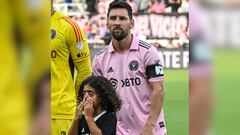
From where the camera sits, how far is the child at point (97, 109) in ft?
12.0

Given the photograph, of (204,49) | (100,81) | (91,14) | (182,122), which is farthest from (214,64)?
(91,14)

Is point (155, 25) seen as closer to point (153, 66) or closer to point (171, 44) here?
point (171, 44)

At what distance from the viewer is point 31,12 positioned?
36.8 inches

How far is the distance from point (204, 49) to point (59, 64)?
2926mm

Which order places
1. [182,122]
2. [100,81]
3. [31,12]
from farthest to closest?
1. [182,122]
2. [100,81]
3. [31,12]

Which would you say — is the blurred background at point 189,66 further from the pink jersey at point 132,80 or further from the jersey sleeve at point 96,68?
the jersey sleeve at point 96,68

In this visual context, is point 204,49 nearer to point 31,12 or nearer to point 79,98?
point 31,12

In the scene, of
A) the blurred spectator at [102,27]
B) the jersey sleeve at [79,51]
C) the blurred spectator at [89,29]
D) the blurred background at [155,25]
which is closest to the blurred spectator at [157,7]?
the blurred background at [155,25]

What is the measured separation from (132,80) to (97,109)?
0.86 ft

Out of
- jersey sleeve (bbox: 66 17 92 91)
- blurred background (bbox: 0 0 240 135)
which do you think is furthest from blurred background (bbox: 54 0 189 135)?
blurred background (bbox: 0 0 240 135)

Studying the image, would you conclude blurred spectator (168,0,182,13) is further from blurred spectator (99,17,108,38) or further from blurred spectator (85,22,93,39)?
blurred spectator (85,22,93,39)

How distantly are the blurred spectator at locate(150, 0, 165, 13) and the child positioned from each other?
13.3 metres

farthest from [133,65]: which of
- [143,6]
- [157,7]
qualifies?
[143,6]

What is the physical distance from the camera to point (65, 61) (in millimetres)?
3932
